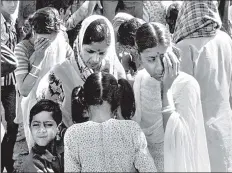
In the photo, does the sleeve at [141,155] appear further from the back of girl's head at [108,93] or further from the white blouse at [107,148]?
the back of girl's head at [108,93]

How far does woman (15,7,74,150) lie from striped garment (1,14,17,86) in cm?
62

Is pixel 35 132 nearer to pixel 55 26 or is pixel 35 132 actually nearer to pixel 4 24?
pixel 55 26

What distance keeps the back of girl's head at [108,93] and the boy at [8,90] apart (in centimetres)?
136

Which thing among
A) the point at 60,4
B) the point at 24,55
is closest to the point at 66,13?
the point at 60,4

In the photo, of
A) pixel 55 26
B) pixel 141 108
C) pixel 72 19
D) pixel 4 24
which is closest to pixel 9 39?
pixel 4 24

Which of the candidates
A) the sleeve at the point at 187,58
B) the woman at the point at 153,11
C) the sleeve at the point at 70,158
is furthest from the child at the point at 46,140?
the woman at the point at 153,11

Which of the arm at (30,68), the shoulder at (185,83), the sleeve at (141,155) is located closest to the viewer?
the sleeve at (141,155)

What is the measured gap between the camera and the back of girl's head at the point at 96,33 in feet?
12.5

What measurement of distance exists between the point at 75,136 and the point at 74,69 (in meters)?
0.62

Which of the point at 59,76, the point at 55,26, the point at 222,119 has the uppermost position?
the point at 55,26

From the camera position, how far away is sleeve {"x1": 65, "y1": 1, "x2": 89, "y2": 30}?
17.0 feet

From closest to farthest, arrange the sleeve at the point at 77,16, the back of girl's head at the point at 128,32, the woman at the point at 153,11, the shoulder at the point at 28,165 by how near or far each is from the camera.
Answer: the shoulder at the point at 28,165, the back of girl's head at the point at 128,32, the sleeve at the point at 77,16, the woman at the point at 153,11

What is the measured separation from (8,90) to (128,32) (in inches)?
52.0

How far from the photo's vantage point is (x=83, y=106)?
3.73 meters
